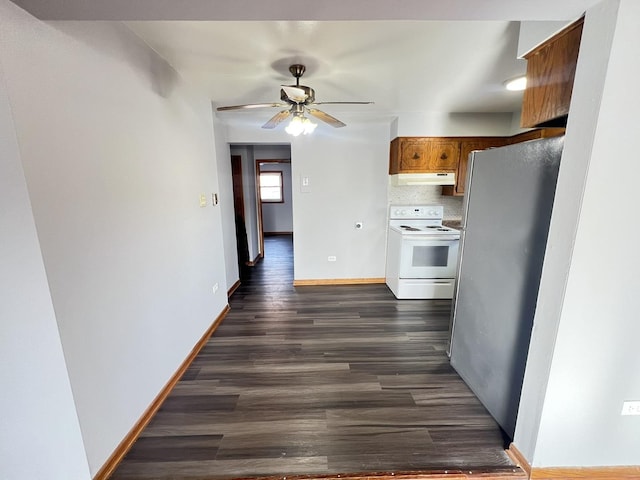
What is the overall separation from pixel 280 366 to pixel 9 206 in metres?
1.92

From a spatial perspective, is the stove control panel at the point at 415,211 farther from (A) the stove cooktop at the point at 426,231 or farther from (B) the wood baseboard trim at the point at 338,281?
(B) the wood baseboard trim at the point at 338,281

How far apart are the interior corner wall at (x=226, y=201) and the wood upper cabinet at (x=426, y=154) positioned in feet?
7.83

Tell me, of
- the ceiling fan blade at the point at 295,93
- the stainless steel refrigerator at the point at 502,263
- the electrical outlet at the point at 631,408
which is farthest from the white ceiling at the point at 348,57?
the electrical outlet at the point at 631,408

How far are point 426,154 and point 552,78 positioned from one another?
7.37 ft

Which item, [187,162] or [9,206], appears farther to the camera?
[187,162]

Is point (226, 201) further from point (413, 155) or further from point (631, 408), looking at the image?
point (631, 408)

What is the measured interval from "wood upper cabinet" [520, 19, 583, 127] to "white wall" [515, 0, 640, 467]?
0.36ft

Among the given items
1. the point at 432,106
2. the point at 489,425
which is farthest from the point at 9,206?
the point at 432,106

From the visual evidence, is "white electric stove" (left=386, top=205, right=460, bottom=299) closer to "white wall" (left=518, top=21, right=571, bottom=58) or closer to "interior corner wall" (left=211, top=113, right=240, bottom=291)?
"white wall" (left=518, top=21, right=571, bottom=58)

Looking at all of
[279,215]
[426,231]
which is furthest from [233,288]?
[279,215]

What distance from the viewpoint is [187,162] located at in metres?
2.23

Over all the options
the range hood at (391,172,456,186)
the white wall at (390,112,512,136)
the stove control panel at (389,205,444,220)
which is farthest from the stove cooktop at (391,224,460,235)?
the white wall at (390,112,512,136)

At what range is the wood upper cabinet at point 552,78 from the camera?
111 centimetres

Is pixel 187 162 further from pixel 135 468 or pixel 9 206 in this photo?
pixel 135 468
